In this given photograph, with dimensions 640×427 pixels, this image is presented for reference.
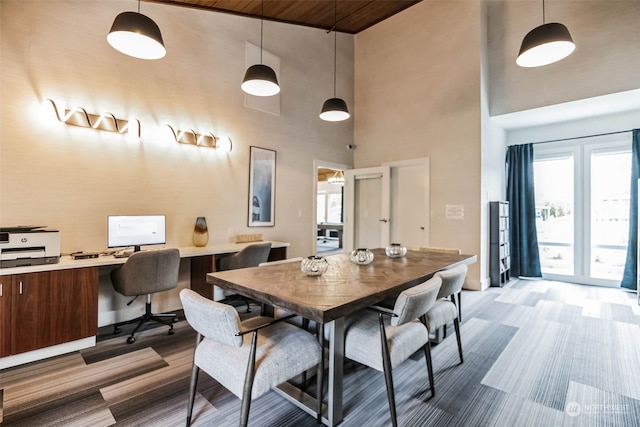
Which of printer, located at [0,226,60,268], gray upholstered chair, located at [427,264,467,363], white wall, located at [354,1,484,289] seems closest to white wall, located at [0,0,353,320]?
printer, located at [0,226,60,268]

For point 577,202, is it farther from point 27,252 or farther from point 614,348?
point 27,252

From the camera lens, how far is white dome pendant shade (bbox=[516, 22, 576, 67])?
2301mm

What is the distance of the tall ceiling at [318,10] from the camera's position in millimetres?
3966

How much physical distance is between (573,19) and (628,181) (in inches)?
102

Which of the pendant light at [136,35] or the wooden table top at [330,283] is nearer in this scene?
the wooden table top at [330,283]

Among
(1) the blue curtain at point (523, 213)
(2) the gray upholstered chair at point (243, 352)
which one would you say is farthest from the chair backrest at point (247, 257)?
(1) the blue curtain at point (523, 213)

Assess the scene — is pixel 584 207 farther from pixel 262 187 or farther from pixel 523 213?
pixel 262 187

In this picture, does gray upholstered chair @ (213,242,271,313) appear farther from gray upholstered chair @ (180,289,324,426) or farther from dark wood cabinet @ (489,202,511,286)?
dark wood cabinet @ (489,202,511,286)

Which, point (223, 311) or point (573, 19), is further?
point (573, 19)

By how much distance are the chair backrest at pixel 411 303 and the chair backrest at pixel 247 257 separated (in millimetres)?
2233

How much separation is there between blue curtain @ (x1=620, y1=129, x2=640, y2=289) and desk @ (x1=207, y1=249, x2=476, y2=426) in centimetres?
436

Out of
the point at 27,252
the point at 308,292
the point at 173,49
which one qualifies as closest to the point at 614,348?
the point at 308,292

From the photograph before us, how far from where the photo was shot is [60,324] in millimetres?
2490

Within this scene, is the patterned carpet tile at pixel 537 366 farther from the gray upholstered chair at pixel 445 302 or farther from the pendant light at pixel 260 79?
the pendant light at pixel 260 79
